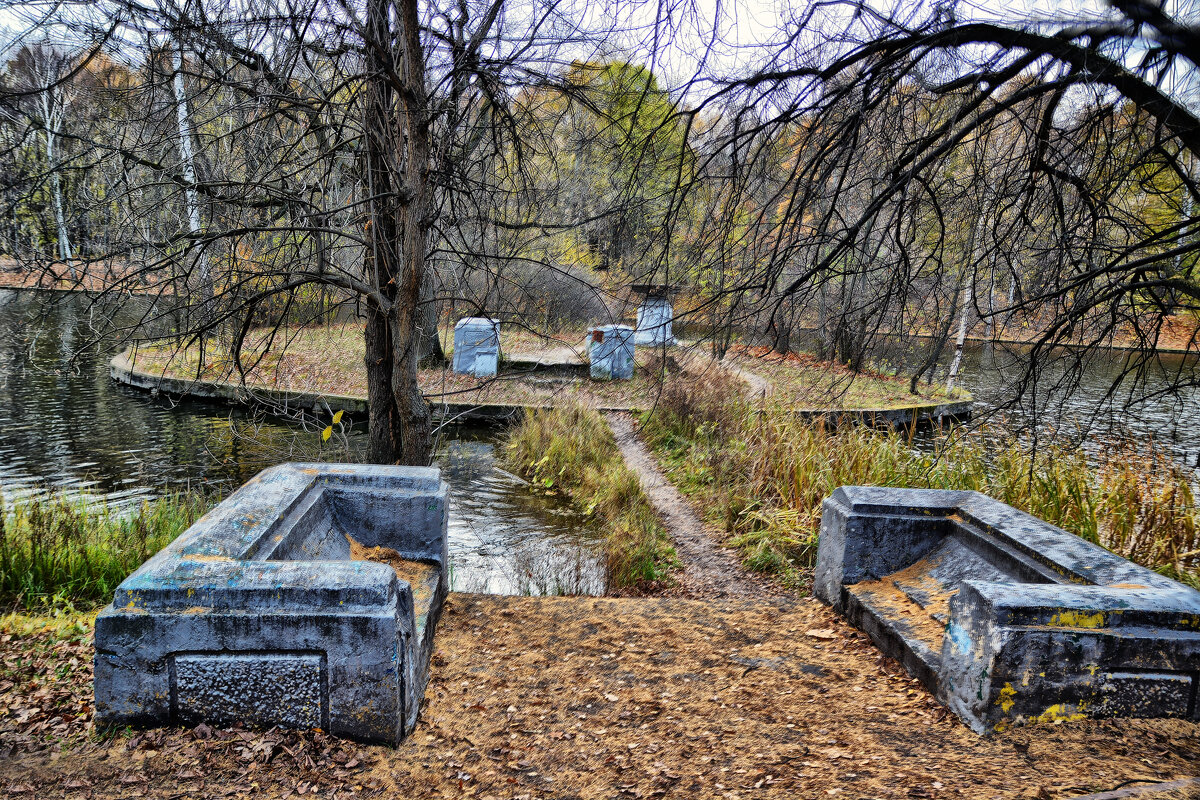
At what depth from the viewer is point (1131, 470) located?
611 centimetres

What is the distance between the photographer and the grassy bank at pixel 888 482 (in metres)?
5.49

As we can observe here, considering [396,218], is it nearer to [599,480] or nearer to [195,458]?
[599,480]

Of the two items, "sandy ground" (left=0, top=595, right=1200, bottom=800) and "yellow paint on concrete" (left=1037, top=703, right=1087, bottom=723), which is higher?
"yellow paint on concrete" (left=1037, top=703, right=1087, bottom=723)

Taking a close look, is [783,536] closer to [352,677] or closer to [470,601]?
[470,601]

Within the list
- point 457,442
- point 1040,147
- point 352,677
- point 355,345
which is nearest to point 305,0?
point 352,677

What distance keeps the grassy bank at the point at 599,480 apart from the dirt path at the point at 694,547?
0.66 feet

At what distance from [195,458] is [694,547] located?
26.0 ft

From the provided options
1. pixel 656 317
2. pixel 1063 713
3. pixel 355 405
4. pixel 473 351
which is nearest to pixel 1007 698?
pixel 1063 713

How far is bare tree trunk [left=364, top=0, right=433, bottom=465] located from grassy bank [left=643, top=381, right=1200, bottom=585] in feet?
6.16

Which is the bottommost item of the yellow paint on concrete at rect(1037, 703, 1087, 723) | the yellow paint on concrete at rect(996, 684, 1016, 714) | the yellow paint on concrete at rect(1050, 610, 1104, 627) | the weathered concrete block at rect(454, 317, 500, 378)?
the yellow paint on concrete at rect(1037, 703, 1087, 723)

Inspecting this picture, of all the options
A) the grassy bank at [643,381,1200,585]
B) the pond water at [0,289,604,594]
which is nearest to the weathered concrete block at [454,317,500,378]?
the pond water at [0,289,604,594]

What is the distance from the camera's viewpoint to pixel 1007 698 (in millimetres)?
2984

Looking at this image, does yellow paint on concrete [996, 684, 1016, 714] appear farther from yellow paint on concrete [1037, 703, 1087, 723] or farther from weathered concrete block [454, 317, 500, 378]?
weathered concrete block [454, 317, 500, 378]

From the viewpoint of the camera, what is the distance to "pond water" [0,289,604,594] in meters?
6.87
